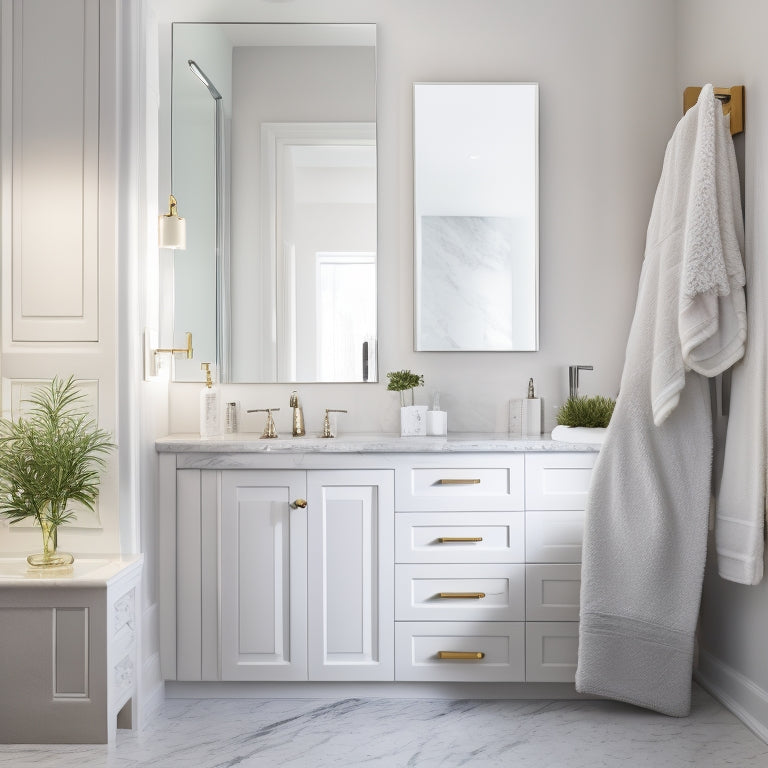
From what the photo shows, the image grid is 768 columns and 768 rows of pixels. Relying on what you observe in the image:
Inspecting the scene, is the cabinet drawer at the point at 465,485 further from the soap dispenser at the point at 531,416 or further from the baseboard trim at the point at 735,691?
the baseboard trim at the point at 735,691

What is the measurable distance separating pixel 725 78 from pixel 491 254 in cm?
91

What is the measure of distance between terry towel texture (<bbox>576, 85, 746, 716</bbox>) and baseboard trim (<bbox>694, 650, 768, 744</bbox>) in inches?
6.9

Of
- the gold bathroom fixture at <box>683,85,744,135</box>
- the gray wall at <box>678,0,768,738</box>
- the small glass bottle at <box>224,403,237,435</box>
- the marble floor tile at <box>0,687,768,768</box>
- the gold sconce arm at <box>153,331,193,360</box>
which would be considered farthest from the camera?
the small glass bottle at <box>224,403,237,435</box>

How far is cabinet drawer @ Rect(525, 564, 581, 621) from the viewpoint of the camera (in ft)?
7.65

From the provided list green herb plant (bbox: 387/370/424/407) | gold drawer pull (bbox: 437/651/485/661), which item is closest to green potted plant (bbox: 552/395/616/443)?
green herb plant (bbox: 387/370/424/407)

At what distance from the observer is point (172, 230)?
2502 mm

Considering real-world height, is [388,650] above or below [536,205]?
below

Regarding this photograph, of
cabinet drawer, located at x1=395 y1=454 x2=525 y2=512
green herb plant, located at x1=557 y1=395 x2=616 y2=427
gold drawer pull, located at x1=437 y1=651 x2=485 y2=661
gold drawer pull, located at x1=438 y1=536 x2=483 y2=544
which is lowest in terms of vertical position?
gold drawer pull, located at x1=437 y1=651 x2=485 y2=661

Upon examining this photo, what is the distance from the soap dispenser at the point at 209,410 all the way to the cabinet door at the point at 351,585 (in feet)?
1.38

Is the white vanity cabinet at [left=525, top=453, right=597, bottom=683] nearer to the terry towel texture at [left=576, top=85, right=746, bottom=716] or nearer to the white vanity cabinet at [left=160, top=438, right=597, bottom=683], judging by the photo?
the white vanity cabinet at [left=160, top=438, right=597, bottom=683]

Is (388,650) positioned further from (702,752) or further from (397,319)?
(397,319)

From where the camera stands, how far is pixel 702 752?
2012mm

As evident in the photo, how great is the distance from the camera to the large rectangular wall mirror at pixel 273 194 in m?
2.66

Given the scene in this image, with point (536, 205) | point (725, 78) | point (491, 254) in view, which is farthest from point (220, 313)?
point (725, 78)
